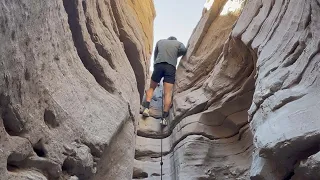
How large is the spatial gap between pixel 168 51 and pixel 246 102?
2.75 metres

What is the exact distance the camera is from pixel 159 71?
8289 millimetres

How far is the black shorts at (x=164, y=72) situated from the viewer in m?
8.17

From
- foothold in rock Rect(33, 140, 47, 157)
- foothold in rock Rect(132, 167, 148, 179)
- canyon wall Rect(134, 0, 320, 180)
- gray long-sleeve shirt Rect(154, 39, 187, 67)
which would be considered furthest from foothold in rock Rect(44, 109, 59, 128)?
gray long-sleeve shirt Rect(154, 39, 187, 67)

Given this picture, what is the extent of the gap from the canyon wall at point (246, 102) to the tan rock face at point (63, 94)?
5.06ft

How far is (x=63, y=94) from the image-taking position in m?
3.65

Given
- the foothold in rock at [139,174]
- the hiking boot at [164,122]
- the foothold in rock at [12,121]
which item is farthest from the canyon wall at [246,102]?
the foothold in rock at [12,121]

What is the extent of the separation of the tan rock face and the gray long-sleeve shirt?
2723mm

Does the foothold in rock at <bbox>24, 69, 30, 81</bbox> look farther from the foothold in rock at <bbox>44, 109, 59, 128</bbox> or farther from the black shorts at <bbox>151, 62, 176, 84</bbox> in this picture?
the black shorts at <bbox>151, 62, 176, 84</bbox>

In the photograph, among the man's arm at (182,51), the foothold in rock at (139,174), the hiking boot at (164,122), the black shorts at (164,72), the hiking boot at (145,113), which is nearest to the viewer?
the foothold in rock at (139,174)

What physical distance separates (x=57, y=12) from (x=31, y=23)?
651mm

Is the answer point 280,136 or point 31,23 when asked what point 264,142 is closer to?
point 280,136

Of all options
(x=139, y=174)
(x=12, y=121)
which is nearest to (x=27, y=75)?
(x=12, y=121)

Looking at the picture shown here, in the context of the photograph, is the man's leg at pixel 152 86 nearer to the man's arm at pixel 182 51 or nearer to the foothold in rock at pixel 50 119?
the man's arm at pixel 182 51

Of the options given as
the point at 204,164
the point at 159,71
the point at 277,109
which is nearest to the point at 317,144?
the point at 277,109
